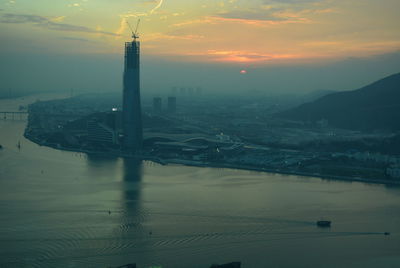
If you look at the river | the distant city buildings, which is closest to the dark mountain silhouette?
the distant city buildings

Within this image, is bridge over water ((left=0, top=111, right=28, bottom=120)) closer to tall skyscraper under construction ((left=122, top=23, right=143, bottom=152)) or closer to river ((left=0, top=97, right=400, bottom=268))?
tall skyscraper under construction ((left=122, top=23, right=143, bottom=152))

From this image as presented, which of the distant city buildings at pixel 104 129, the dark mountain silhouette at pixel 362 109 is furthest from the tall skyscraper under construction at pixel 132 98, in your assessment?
the dark mountain silhouette at pixel 362 109

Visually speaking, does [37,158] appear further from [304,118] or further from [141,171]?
[304,118]

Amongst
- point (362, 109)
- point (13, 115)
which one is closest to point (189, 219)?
point (362, 109)

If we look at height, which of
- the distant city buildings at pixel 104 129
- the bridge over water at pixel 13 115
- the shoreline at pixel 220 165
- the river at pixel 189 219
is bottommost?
the river at pixel 189 219

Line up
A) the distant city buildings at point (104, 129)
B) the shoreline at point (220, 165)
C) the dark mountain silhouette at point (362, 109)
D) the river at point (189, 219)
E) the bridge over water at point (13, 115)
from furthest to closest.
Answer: the bridge over water at point (13, 115) → the dark mountain silhouette at point (362, 109) → the distant city buildings at point (104, 129) → the shoreline at point (220, 165) → the river at point (189, 219)

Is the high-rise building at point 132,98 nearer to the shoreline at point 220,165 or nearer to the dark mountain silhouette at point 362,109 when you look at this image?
the shoreline at point 220,165
